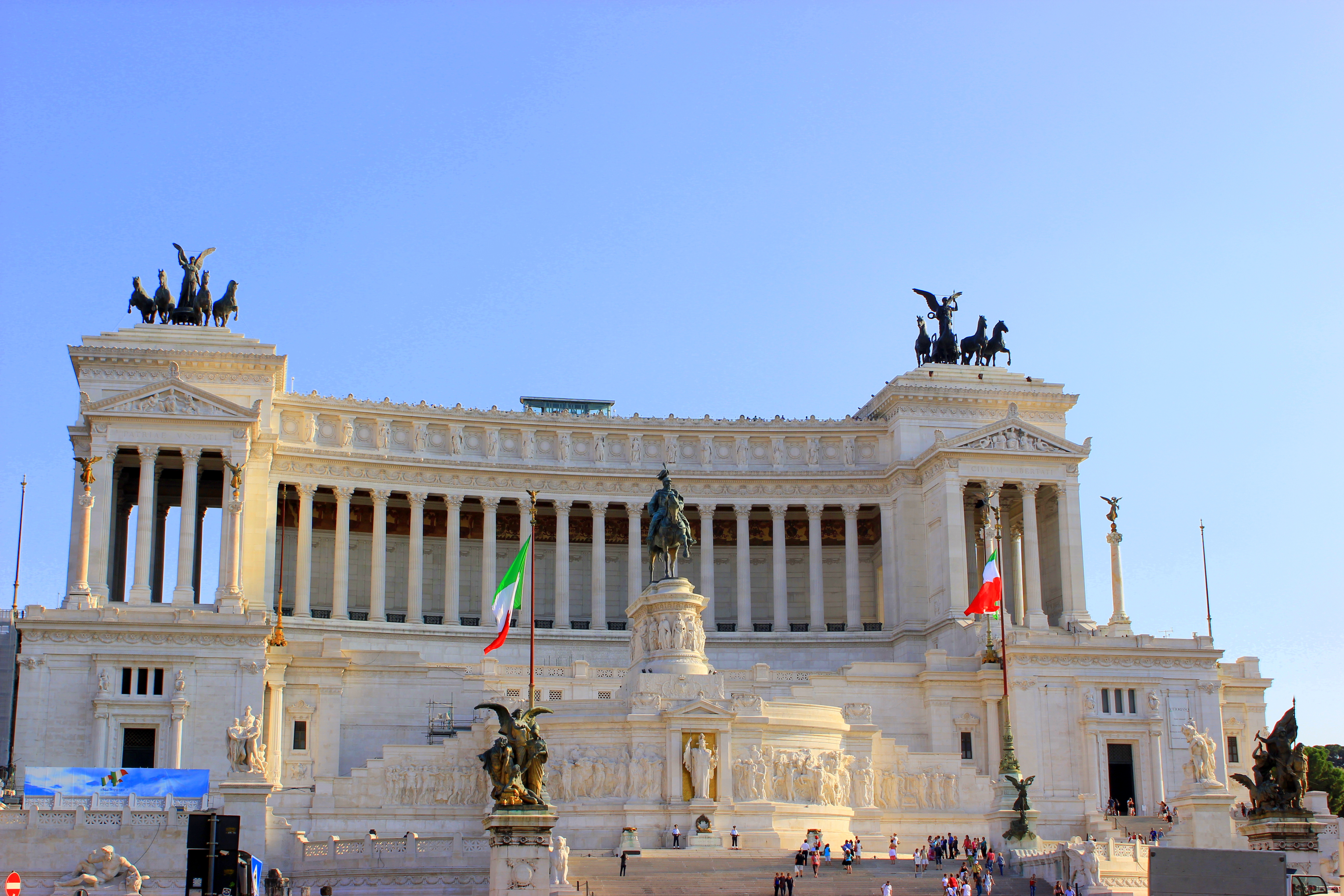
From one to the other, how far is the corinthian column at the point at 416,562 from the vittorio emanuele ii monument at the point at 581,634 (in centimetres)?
29

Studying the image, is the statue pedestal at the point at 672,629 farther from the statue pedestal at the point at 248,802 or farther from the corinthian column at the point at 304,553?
the corinthian column at the point at 304,553

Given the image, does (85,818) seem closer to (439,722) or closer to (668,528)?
(439,722)

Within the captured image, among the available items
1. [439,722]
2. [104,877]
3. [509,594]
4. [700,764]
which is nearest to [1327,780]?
[700,764]

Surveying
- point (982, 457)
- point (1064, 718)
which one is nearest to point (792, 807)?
point (1064, 718)

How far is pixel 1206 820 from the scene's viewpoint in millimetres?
61188

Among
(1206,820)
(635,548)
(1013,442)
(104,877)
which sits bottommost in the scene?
(104,877)

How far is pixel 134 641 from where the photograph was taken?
6888 centimetres

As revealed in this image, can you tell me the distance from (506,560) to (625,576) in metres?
6.85

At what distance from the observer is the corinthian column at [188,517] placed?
3201 inches

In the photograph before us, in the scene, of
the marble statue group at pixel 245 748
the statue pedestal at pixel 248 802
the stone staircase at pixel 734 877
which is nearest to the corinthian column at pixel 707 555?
the stone staircase at pixel 734 877

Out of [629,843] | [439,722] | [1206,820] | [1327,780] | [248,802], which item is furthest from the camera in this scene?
[1327,780]

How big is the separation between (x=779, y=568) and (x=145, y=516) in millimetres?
33928

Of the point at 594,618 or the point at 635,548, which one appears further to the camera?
the point at 635,548

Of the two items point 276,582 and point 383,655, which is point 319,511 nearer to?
point 276,582
